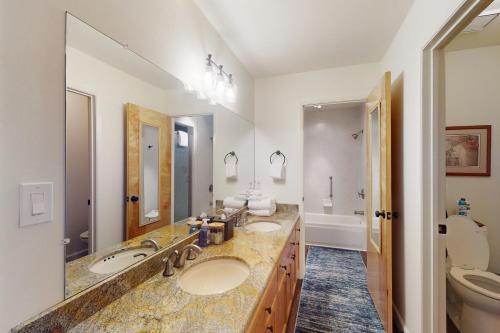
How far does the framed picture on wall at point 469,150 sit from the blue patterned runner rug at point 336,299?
151 centimetres

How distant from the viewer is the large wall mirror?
83cm

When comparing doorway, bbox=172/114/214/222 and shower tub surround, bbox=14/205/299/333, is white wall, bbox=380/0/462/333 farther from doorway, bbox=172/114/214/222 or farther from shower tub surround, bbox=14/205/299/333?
doorway, bbox=172/114/214/222

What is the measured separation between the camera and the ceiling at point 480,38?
1.83m

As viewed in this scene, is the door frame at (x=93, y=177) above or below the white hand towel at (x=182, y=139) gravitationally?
below

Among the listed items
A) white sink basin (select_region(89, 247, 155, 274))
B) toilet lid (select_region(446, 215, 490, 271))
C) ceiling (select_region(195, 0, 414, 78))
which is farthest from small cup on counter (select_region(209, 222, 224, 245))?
toilet lid (select_region(446, 215, 490, 271))

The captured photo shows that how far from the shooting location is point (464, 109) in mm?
2186

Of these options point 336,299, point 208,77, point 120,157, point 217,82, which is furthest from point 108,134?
point 336,299

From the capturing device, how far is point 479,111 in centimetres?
215

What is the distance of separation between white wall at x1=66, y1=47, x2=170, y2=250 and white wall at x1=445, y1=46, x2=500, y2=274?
9.13 ft

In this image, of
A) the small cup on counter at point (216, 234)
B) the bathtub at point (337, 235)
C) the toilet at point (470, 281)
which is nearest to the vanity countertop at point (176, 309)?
the small cup on counter at point (216, 234)

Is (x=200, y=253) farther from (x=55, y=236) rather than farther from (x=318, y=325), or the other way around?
(x=318, y=325)

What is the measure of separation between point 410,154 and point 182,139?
163cm

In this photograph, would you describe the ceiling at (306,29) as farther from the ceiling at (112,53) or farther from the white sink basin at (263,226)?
the white sink basin at (263,226)

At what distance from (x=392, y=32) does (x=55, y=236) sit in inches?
101
